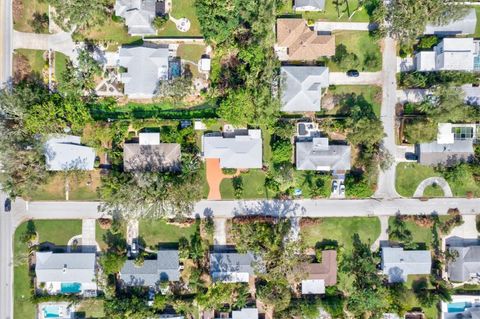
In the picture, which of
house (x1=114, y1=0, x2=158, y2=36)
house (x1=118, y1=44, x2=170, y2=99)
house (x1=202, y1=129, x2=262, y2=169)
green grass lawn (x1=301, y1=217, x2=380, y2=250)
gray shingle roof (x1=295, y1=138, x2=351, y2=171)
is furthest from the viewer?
green grass lawn (x1=301, y1=217, x2=380, y2=250)

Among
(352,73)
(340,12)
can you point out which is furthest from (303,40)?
(352,73)

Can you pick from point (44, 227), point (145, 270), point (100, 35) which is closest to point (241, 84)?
point (100, 35)

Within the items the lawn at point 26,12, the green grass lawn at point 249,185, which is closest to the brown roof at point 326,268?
the green grass lawn at point 249,185

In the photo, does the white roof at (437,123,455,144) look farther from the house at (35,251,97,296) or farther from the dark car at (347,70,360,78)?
the house at (35,251,97,296)

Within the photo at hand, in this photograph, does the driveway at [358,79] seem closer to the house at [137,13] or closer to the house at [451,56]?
the house at [451,56]

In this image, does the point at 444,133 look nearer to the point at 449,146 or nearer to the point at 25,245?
the point at 449,146

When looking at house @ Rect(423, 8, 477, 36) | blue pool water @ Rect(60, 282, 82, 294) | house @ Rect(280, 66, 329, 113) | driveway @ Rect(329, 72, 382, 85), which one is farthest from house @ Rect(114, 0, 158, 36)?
house @ Rect(423, 8, 477, 36)
